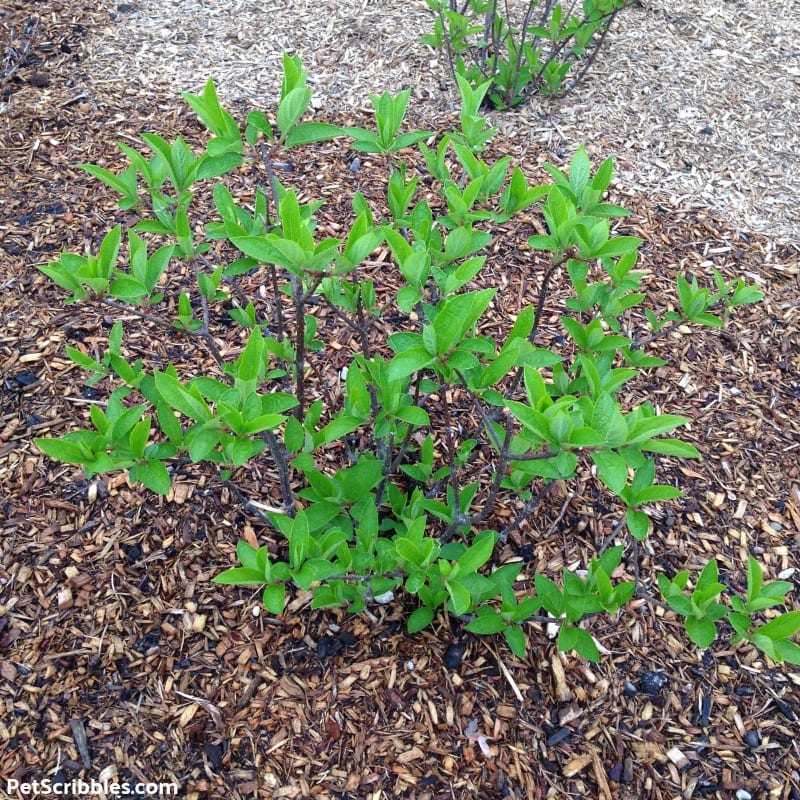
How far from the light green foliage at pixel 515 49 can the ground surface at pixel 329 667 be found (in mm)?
2660

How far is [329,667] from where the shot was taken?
7.94ft

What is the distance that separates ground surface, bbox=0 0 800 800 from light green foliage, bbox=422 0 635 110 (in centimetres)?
266

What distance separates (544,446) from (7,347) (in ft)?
8.73

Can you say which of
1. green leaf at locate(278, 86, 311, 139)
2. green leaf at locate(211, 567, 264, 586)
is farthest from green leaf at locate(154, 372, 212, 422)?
green leaf at locate(278, 86, 311, 139)

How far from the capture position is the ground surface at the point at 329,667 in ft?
7.37

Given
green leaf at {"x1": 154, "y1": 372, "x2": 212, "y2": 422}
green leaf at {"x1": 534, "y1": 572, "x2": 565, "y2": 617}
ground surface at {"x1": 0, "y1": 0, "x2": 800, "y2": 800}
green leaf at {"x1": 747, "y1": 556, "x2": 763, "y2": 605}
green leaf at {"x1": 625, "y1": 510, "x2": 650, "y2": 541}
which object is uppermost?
green leaf at {"x1": 154, "y1": 372, "x2": 212, "y2": 422}

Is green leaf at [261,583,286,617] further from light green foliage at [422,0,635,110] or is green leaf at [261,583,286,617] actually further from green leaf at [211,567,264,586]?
light green foliage at [422,0,635,110]

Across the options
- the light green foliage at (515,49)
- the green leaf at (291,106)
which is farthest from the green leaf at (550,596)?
the light green foliage at (515,49)

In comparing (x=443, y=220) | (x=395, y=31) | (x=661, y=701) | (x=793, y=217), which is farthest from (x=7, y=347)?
(x=793, y=217)

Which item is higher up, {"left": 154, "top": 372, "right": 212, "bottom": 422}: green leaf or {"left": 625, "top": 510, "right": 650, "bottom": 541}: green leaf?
{"left": 154, "top": 372, "right": 212, "bottom": 422}: green leaf

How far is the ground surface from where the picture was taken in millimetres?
2246

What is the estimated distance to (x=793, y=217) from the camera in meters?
4.33

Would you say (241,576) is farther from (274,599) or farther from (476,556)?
(476,556)

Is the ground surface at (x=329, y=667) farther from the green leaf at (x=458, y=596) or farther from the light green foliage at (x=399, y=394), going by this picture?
the green leaf at (x=458, y=596)
